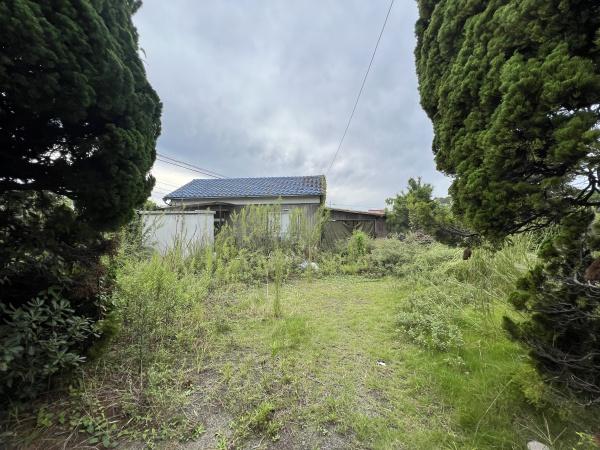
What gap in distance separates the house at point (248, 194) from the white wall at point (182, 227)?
2.60m

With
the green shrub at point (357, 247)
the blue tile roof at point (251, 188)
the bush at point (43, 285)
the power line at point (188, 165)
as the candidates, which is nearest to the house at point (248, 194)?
the blue tile roof at point (251, 188)

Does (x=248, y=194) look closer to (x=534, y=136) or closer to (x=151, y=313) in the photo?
(x=151, y=313)

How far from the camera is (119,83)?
1518mm

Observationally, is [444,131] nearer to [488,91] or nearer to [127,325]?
[488,91]

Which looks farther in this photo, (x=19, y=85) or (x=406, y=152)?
(x=406, y=152)

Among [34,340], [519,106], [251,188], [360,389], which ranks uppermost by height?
[251,188]

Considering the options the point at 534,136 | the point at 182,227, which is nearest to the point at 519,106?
the point at 534,136

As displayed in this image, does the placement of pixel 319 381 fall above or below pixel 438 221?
below

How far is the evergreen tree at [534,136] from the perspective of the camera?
3.48 feet

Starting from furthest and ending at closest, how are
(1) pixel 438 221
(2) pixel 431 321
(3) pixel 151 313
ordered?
(2) pixel 431 321, (3) pixel 151 313, (1) pixel 438 221

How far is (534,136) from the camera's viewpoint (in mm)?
1196

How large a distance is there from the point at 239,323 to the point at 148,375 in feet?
4.75

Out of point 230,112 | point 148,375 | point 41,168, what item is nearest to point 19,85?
point 41,168

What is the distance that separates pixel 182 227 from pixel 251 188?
6.90m
